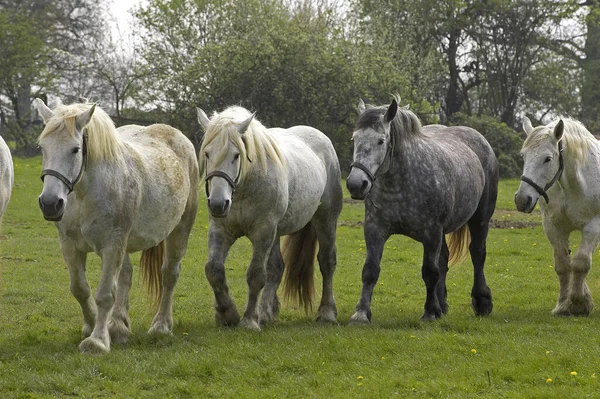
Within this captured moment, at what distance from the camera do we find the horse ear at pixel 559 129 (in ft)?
28.7

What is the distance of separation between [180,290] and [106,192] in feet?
14.1

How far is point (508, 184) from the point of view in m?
26.8

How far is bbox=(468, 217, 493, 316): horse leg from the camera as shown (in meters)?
9.18

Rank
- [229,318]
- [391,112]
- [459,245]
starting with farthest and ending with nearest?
[459,245]
[391,112]
[229,318]

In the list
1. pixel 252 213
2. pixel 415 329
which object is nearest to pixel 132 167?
pixel 252 213

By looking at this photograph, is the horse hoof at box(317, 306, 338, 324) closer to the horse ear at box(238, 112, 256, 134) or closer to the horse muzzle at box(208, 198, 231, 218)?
the horse muzzle at box(208, 198, 231, 218)

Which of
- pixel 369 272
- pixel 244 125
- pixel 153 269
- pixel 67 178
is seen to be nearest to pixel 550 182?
pixel 369 272

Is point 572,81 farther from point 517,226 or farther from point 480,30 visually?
point 517,226

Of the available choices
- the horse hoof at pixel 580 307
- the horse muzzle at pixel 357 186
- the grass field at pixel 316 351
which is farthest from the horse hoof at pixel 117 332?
the horse hoof at pixel 580 307

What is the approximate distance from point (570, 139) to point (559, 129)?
1.05 feet

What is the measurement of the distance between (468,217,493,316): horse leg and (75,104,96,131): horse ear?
4.67m

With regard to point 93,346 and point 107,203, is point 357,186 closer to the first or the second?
point 107,203

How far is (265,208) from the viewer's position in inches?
310

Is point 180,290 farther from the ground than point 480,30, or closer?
closer
